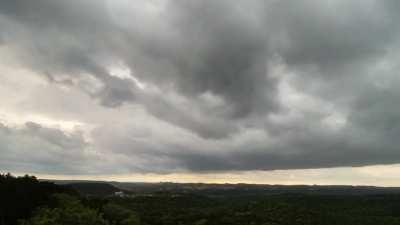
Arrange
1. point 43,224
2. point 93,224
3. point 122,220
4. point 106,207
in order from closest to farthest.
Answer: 1. point 43,224
2. point 93,224
3. point 122,220
4. point 106,207

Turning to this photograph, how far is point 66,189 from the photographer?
17838 centimetres

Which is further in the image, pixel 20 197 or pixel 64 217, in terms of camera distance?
pixel 20 197

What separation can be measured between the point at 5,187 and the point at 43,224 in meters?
35.4

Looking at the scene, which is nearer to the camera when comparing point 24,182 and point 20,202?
point 20,202

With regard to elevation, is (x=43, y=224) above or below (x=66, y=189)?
below

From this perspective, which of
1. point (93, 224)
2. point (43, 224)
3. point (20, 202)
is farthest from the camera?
point (20, 202)

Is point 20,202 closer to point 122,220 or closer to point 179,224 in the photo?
point 122,220

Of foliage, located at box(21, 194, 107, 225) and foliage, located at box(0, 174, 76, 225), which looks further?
foliage, located at box(0, 174, 76, 225)

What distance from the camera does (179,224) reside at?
188m

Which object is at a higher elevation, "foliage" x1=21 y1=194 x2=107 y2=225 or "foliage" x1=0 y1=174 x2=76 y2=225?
"foliage" x1=0 y1=174 x2=76 y2=225

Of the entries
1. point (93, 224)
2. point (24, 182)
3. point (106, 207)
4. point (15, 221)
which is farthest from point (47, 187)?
point (93, 224)

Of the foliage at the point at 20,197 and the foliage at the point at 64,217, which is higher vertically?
the foliage at the point at 20,197

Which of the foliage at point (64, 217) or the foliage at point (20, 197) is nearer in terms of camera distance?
the foliage at point (64, 217)

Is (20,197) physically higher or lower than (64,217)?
higher
